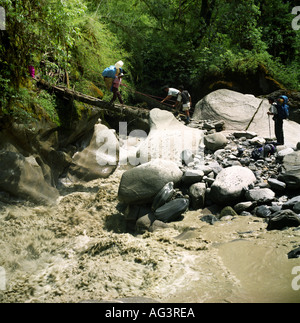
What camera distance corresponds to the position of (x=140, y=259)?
4961mm

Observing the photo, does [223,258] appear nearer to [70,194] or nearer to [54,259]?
[54,259]

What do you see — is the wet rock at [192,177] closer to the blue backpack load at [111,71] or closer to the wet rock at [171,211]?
the wet rock at [171,211]

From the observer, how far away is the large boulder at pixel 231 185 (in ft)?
21.9

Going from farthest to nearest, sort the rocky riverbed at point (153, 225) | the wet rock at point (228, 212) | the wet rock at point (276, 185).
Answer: the wet rock at point (276, 185) → the wet rock at point (228, 212) → the rocky riverbed at point (153, 225)

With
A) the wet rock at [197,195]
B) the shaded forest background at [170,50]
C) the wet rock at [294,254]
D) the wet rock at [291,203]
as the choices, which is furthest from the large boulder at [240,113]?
the wet rock at [294,254]

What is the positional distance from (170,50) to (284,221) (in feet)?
38.9

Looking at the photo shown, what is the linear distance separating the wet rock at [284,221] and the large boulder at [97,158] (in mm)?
4787

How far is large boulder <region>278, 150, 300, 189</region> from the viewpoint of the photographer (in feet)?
21.5

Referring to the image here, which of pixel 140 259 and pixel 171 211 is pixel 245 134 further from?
pixel 140 259

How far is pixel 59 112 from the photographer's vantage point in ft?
26.9

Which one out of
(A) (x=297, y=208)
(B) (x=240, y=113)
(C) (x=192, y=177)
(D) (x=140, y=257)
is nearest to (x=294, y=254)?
(A) (x=297, y=208)

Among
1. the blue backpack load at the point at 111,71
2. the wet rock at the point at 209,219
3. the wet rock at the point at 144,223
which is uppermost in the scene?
the blue backpack load at the point at 111,71

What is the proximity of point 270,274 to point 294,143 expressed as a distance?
6161 mm
